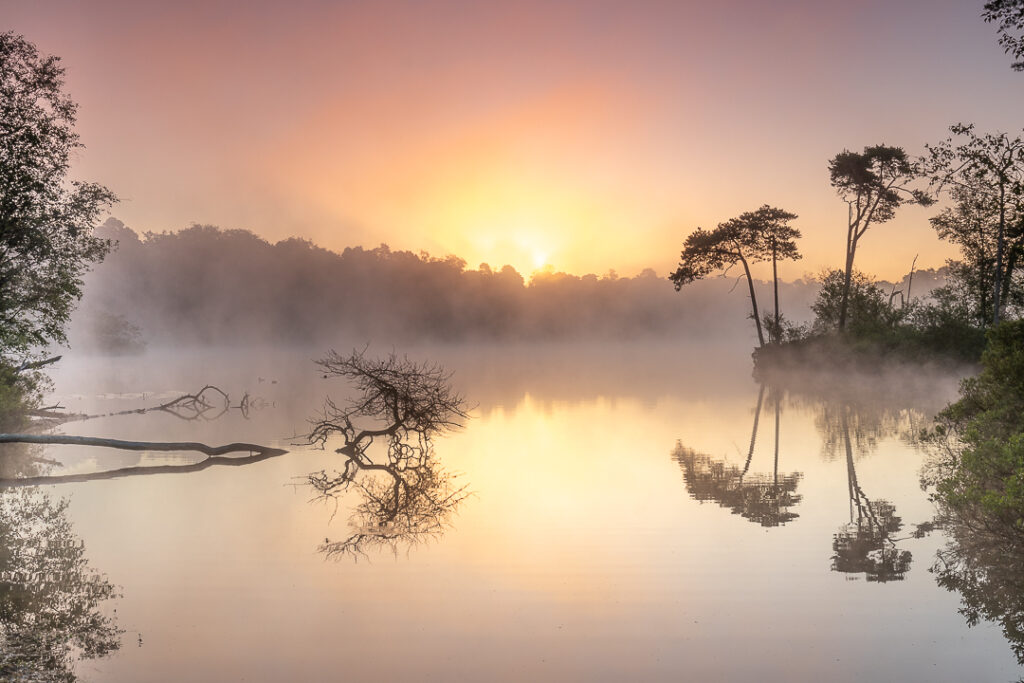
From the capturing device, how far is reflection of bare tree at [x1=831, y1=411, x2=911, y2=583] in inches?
407

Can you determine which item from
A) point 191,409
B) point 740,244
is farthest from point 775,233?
point 191,409

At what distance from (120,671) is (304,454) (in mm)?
13781

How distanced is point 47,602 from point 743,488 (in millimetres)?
12286

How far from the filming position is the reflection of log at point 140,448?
17781 millimetres

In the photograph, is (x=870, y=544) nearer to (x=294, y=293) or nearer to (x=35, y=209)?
(x=35, y=209)

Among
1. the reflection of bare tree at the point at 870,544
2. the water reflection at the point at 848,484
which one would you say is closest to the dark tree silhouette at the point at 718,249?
the water reflection at the point at 848,484

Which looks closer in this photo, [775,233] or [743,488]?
[743,488]

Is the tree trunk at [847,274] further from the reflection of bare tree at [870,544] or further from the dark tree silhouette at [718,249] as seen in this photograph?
the reflection of bare tree at [870,544]

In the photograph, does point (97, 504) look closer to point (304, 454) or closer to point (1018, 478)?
point (304, 454)

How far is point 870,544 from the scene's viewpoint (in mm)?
11500

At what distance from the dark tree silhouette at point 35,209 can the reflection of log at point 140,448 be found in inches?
220

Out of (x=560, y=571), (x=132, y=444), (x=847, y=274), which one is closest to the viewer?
(x=560, y=571)

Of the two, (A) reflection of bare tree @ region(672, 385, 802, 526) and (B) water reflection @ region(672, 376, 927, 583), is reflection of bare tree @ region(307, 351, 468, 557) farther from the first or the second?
(B) water reflection @ region(672, 376, 927, 583)

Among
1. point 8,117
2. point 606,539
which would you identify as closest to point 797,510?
point 606,539
